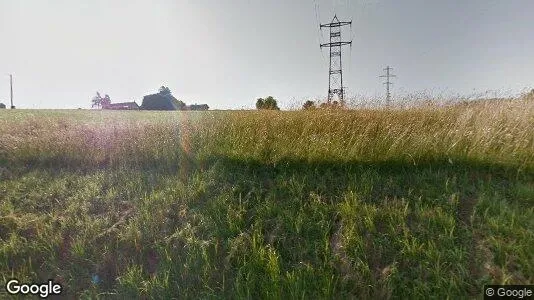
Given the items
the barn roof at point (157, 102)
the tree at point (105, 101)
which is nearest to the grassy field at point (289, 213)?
the barn roof at point (157, 102)

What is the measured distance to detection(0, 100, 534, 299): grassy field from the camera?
2787mm

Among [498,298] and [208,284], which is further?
[208,284]

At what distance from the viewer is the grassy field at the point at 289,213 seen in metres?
2.79

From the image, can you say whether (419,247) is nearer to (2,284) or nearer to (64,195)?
(2,284)

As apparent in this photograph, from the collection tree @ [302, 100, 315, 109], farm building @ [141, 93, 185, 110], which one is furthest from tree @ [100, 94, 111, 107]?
tree @ [302, 100, 315, 109]

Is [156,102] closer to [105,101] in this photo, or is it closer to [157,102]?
[157,102]

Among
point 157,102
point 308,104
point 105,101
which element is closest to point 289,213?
point 308,104

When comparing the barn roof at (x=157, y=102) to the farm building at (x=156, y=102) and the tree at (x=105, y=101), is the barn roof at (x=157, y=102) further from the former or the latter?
the tree at (x=105, y=101)

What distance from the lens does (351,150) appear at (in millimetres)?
4773

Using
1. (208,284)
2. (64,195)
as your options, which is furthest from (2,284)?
(208,284)

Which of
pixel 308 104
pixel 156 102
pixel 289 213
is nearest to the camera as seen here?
pixel 289 213

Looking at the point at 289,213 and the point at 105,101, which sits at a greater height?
the point at 105,101

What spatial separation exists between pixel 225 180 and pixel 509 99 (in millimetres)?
7364

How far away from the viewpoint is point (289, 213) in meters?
3.63
